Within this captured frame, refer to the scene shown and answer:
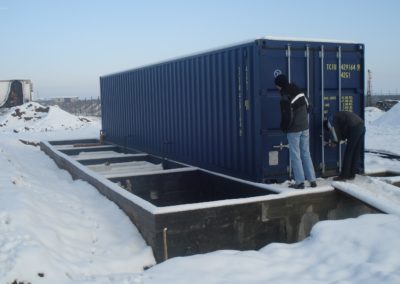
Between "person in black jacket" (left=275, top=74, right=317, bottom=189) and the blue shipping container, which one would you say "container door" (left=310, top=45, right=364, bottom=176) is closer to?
the blue shipping container

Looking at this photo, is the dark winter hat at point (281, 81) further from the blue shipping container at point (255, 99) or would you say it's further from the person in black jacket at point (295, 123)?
the blue shipping container at point (255, 99)

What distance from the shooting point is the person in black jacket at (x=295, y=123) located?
6754mm

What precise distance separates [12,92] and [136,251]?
31.1 meters

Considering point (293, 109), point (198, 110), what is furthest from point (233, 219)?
point (198, 110)

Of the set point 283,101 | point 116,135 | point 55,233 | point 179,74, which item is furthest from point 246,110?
point 116,135

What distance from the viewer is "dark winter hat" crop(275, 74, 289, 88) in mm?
6723

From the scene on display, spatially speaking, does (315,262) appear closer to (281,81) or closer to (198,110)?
(281,81)

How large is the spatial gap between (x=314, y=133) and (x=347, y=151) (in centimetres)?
61

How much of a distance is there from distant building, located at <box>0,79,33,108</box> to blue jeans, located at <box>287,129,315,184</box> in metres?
30.6

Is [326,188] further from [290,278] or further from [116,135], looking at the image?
[116,135]

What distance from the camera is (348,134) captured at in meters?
7.48

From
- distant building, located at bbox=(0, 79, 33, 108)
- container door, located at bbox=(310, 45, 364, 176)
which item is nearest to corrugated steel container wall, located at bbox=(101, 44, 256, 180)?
container door, located at bbox=(310, 45, 364, 176)

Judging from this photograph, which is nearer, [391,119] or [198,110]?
[198,110]

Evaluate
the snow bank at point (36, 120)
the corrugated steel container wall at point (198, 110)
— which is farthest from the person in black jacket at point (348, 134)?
the snow bank at point (36, 120)
